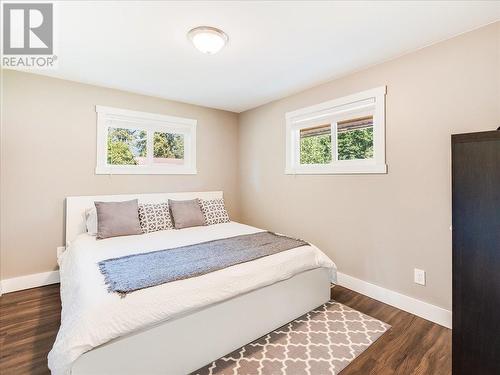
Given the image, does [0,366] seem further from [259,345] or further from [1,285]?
[259,345]

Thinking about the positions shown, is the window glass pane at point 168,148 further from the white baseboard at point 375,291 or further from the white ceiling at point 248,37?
the white baseboard at point 375,291

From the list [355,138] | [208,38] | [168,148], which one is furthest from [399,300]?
[168,148]

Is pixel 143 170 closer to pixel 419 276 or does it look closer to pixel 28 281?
pixel 28 281

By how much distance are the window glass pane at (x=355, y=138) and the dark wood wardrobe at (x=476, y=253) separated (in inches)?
54.8

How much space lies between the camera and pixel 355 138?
2898 millimetres

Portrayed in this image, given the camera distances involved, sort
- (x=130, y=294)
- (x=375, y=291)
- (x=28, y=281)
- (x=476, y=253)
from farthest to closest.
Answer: (x=28, y=281), (x=375, y=291), (x=130, y=294), (x=476, y=253)

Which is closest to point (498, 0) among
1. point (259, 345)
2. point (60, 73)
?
point (259, 345)

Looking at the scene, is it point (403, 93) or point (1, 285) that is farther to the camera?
point (1, 285)

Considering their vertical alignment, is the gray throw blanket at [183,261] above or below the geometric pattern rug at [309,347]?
above

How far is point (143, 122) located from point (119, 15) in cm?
186

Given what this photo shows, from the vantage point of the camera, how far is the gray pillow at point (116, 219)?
9.04ft

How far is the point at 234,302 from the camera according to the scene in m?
1.84

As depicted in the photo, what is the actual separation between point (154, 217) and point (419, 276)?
9.38 ft

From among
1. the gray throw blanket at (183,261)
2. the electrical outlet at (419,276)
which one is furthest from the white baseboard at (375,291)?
the gray throw blanket at (183,261)
